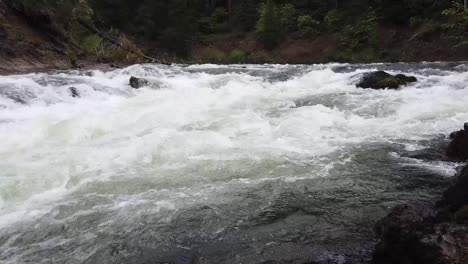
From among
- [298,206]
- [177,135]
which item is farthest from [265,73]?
[298,206]

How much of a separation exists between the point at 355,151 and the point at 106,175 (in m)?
4.68

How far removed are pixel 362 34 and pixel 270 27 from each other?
8511 mm

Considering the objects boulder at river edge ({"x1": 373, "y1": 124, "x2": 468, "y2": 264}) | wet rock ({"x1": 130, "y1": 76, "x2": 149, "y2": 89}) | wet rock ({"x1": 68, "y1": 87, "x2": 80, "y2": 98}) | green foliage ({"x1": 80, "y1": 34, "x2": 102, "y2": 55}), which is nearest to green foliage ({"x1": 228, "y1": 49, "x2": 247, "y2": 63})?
green foliage ({"x1": 80, "y1": 34, "x2": 102, "y2": 55})

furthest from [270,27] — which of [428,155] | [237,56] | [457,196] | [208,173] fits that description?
[457,196]

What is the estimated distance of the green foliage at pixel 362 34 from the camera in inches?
1309

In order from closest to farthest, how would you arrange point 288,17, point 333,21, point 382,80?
1. point 382,80
2. point 333,21
3. point 288,17

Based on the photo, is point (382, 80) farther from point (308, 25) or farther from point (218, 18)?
point (218, 18)

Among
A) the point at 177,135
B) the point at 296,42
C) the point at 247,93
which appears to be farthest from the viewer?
the point at 296,42

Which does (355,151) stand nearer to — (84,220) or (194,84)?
(84,220)

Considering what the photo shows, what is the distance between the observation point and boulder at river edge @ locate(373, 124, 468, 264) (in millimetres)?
4016

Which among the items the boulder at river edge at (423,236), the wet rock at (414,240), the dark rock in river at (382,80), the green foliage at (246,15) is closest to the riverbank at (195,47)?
the green foliage at (246,15)

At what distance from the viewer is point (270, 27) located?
38938mm

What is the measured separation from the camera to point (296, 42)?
38844mm

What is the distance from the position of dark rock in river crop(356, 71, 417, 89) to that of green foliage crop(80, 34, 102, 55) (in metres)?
15.6
